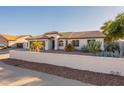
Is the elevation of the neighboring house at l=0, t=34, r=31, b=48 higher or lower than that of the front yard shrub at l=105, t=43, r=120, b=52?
higher

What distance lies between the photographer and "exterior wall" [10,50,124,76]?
34.6 ft

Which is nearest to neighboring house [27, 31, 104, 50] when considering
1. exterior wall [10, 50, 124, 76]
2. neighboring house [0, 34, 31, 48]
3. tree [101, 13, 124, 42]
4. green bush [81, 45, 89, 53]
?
green bush [81, 45, 89, 53]

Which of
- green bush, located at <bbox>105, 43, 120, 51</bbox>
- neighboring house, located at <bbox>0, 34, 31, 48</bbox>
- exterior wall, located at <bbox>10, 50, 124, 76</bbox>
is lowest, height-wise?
exterior wall, located at <bbox>10, 50, 124, 76</bbox>

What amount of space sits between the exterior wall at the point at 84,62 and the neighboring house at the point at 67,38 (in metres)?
13.9

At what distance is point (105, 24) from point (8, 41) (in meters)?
32.4

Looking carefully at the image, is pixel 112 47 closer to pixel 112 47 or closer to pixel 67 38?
pixel 112 47

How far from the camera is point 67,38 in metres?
32.5

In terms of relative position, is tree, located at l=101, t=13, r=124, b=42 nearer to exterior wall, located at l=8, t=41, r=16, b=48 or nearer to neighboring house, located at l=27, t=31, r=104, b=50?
neighboring house, located at l=27, t=31, r=104, b=50

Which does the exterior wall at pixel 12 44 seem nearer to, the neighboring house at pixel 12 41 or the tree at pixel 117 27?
the neighboring house at pixel 12 41

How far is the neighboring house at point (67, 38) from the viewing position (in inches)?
1173

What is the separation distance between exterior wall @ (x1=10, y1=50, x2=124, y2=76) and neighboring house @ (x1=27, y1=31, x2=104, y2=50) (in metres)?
13.9

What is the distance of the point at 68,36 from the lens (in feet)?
108
